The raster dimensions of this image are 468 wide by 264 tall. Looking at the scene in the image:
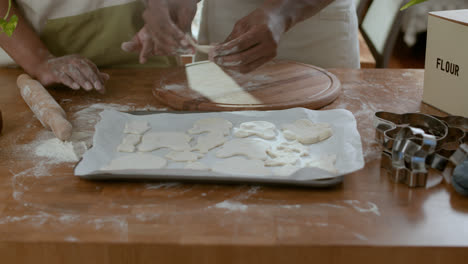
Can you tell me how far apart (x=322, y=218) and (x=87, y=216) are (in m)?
0.36

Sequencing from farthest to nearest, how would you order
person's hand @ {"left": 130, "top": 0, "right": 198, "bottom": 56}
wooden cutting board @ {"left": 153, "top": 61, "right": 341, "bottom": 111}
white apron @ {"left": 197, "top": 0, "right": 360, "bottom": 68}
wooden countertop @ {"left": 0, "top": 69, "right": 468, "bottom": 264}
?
white apron @ {"left": 197, "top": 0, "right": 360, "bottom": 68}, person's hand @ {"left": 130, "top": 0, "right": 198, "bottom": 56}, wooden cutting board @ {"left": 153, "top": 61, "right": 341, "bottom": 111}, wooden countertop @ {"left": 0, "top": 69, "right": 468, "bottom": 264}

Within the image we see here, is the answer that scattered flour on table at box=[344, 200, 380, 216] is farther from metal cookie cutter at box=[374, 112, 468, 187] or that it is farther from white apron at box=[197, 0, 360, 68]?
white apron at box=[197, 0, 360, 68]

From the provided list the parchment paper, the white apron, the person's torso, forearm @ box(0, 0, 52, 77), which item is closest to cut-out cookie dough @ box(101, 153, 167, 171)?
the parchment paper

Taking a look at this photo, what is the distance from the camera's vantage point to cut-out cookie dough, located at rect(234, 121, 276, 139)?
966 mm

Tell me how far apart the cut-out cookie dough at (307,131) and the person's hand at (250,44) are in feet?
1.08

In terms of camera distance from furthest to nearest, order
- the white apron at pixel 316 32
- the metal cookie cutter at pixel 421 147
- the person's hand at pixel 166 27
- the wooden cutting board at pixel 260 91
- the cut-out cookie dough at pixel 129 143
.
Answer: the white apron at pixel 316 32 < the person's hand at pixel 166 27 < the wooden cutting board at pixel 260 91 < the cut-out cookie dough at pixel 129 143 < the metal cookie cutter at pixel 421 147

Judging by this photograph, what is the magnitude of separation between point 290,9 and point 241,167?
0.68m

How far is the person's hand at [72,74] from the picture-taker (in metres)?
1.23

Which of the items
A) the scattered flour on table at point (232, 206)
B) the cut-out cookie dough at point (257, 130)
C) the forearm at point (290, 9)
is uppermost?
the forearm at point (290, 9)

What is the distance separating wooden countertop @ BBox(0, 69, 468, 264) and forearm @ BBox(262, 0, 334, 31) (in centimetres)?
58

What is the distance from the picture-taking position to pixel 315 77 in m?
1.32

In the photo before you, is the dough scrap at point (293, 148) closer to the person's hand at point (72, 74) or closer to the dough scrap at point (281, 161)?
the dough scrap at point (281, 161)

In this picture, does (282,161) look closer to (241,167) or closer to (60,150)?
(241,167)

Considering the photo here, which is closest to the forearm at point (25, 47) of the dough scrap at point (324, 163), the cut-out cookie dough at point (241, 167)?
the cut-out cookie dough at point (241, 167)
